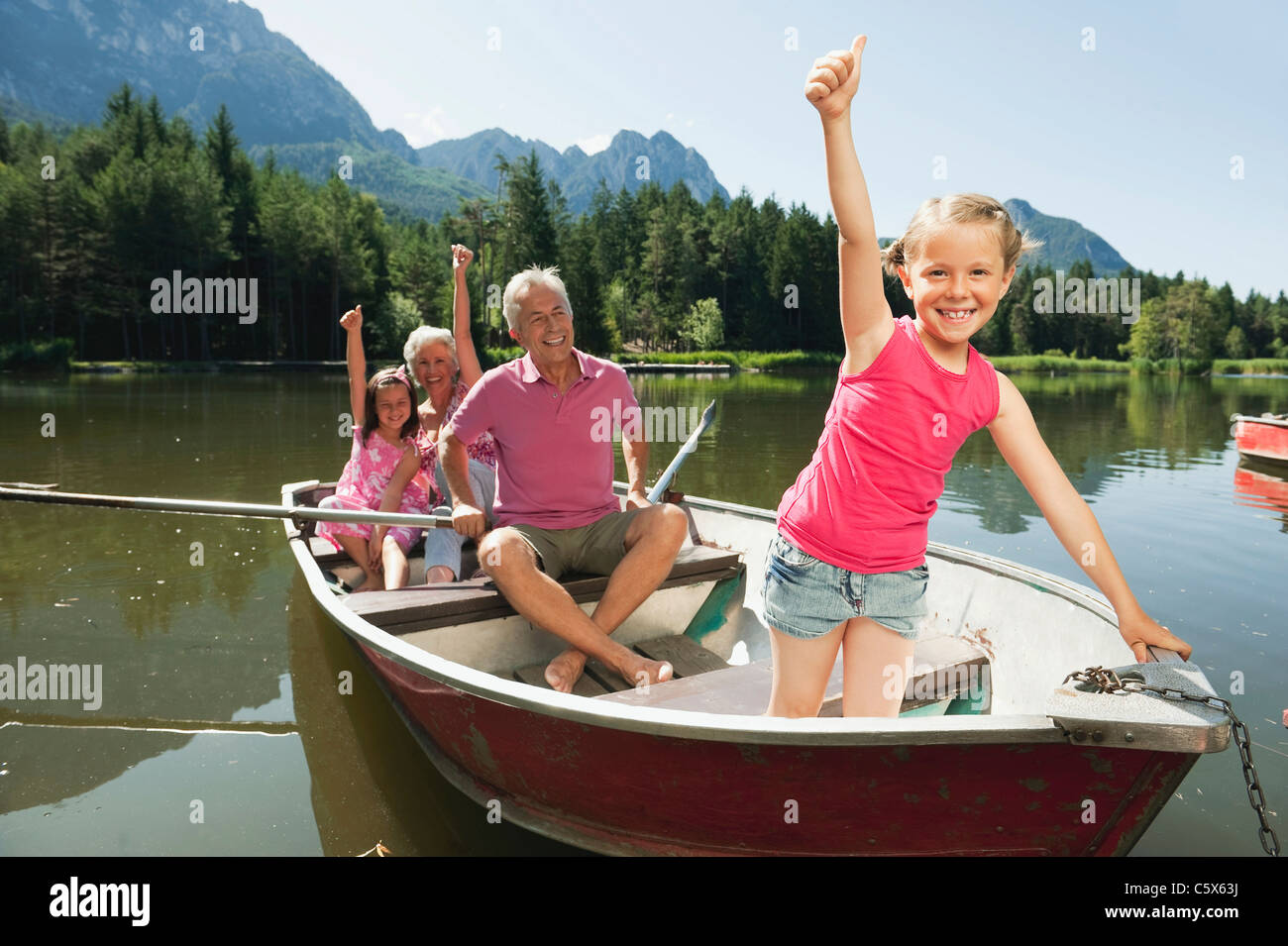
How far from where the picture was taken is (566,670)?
3.36m

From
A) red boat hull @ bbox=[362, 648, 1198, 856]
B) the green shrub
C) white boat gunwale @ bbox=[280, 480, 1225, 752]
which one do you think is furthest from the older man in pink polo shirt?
the green shrub

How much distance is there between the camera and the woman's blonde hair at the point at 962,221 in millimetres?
1852

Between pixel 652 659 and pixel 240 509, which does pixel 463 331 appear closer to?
pixel 240 509

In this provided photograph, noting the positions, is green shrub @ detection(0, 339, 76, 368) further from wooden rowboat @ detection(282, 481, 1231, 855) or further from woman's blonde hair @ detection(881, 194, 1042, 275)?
woman's blonde hair @ detection(881, 194, 1042, 275)

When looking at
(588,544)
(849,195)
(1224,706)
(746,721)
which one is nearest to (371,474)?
(588,544)

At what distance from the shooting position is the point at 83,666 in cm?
486

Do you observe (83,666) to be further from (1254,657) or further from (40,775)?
(1254,657)

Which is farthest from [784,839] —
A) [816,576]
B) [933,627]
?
[933,627]

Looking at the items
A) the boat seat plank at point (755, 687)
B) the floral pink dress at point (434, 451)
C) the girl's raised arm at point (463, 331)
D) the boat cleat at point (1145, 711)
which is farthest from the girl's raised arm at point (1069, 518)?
the girl's raised arm at point (463, 331)

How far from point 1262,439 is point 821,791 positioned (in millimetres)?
13327

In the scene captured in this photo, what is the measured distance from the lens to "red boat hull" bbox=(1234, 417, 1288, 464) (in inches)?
468

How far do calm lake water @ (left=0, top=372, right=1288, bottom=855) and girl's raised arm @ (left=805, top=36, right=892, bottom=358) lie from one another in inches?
84.7

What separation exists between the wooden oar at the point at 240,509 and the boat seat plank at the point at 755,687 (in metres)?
1.60
